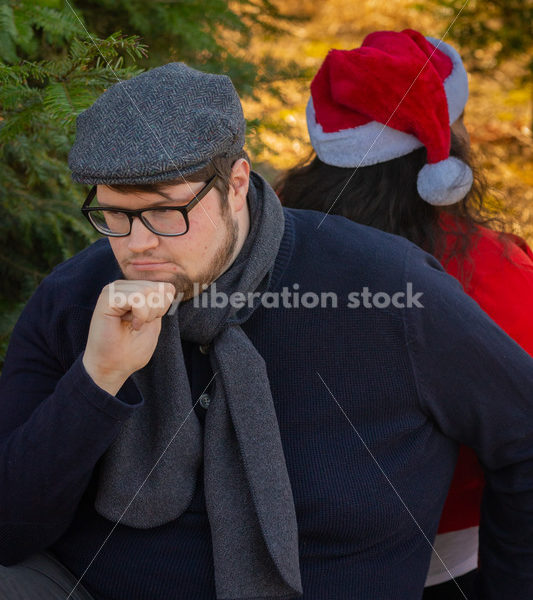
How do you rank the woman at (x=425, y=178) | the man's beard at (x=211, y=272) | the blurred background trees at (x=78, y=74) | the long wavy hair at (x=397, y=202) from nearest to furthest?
the man's beard at (x=211, y=272), the blurred background trees at (x=78, y=74), the woman at (x=425, y=178), the long wavy hair at (x=397, y=202)

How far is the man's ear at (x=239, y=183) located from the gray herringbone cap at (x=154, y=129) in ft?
0.27

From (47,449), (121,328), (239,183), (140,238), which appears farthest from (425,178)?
(47,449)

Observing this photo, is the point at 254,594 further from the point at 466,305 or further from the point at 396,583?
the point at 466,305

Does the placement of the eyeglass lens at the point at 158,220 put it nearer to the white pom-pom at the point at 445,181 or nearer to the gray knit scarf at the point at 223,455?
the gray knit scarf at the point at 223,455

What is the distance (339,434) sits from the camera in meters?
1.54

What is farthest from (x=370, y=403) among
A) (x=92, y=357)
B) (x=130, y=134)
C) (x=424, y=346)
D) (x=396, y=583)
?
(x=130, y=134)

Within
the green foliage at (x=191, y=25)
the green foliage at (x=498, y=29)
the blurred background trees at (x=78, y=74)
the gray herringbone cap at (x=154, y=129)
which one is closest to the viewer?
the gray herringbone cap at (x=154, y=129)

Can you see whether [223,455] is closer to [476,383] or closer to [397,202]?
[476,383]

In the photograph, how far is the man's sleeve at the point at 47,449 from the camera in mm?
1444

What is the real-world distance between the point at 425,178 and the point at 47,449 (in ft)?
3.95

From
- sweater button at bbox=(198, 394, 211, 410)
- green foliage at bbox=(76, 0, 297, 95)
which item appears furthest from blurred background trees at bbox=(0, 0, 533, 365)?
sweater button at bbox=(198, 394, 211, 410)

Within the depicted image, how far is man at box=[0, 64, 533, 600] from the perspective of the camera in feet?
4.75

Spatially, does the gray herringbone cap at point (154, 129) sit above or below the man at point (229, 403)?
above

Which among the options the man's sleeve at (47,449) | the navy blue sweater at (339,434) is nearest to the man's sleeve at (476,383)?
the navy blue sweater at (339,434)
